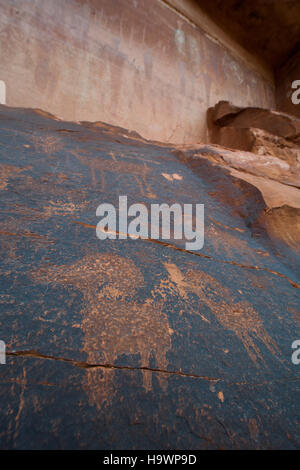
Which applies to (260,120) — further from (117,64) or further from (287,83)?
(287,83)

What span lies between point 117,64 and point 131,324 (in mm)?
5457

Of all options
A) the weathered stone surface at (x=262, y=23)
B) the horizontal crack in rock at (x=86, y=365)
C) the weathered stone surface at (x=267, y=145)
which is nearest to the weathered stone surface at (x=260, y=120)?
the weathered stone surface at (x=267, y=145)

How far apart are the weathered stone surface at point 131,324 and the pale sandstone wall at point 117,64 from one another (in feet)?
8.66

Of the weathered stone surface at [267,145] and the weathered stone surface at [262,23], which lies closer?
the weathered stone surface at [267,145]

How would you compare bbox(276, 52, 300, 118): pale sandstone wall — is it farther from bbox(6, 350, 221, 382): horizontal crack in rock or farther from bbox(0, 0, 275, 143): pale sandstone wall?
bbox(6, 350, 221, 382): horizontal crack in rock

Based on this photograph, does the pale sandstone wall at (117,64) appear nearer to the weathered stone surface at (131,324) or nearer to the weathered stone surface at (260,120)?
the weathered stone surface at (260,120)

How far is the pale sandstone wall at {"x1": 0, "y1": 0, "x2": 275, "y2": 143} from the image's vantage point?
403cm

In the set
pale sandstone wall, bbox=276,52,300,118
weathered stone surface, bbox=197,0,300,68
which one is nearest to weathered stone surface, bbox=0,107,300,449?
weathered stone surface, bbox=197,0,300,68

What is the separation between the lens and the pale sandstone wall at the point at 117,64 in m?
4.03

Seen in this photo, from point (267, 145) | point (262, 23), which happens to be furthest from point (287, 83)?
point (267, 145)

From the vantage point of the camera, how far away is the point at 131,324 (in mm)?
1060

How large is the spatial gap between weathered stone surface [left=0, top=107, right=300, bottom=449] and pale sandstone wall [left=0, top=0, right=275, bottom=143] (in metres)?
2.64

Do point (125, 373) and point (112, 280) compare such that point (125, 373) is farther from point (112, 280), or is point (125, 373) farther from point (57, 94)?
point (57, 94)

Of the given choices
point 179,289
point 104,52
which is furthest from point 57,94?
point 179,289
